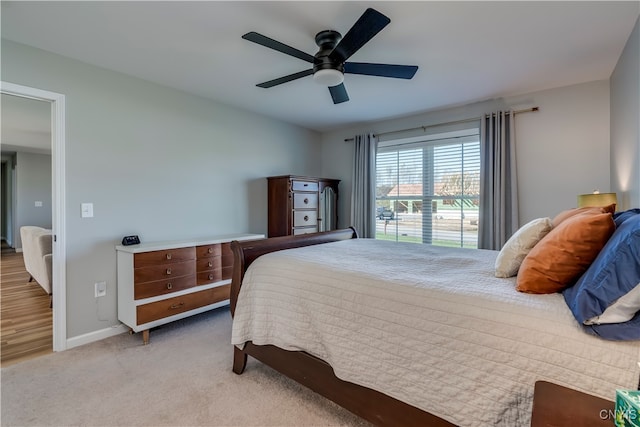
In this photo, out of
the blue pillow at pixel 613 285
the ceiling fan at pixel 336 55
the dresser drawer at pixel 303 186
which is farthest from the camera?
the dresser drawer at pixel 303 186

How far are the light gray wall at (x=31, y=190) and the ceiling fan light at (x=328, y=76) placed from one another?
8302 mm

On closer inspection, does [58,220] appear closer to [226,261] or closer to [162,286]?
[162,286]

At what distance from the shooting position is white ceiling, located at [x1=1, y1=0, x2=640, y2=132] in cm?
192

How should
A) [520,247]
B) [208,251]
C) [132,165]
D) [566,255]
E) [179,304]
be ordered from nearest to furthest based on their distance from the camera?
[566,255], [520,247], [179,304], [132,165], [208,251]

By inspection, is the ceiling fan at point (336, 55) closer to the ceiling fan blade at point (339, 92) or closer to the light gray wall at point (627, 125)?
the ceiling fan blade at point (339, 92)

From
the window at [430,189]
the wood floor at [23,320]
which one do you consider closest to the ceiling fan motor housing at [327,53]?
the window at [430,189]

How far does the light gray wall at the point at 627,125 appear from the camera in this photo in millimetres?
2113

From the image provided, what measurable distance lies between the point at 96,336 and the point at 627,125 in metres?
4.82

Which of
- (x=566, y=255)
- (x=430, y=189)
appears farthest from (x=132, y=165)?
(x=430, y=189)

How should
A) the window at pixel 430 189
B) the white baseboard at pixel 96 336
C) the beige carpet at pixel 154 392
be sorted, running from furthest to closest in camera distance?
the window at pixel 430 189 < the white baseboard at pixel 96 336 < the beige carpet at pixel 154 392

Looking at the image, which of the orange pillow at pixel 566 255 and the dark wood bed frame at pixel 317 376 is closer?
the orange pillow at pixel 566 255

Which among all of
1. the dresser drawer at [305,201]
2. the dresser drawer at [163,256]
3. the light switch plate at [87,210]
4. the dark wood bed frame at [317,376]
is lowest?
the dark wood bed frame at [317,376]

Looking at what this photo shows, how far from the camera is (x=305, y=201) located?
4.30 meters

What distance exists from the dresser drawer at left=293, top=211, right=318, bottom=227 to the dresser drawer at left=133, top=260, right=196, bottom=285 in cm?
158
